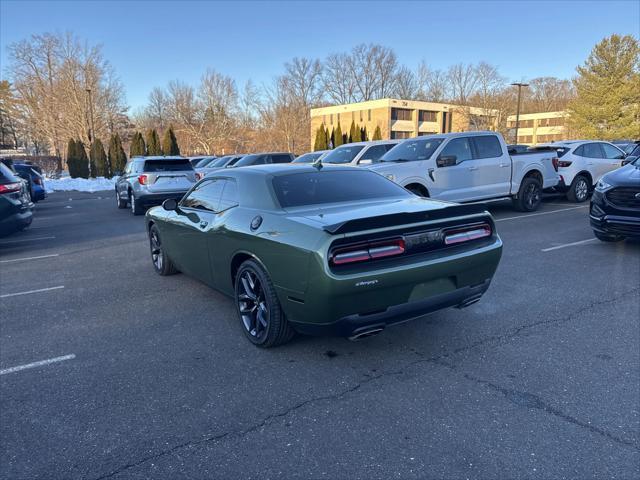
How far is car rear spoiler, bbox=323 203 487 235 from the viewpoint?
3182mm

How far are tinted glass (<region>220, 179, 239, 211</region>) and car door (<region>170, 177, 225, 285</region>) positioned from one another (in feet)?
0.27

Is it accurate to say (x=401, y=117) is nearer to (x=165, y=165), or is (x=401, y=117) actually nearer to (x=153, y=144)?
(x=153, y=144)

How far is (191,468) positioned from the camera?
247 centimetres

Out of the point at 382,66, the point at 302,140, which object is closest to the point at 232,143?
the point at 302,140

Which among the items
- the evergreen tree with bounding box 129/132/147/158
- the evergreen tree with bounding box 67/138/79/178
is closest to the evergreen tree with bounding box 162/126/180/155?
the evergreen tree with bounding box 129/132/147/158

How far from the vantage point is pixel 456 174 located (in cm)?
1014

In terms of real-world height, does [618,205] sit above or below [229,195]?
below

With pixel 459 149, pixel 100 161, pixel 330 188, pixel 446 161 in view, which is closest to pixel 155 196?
pixel 446 161

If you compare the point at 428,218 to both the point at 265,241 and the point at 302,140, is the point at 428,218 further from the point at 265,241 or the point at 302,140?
the point at 302,140

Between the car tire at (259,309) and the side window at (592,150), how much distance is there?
41.8ft

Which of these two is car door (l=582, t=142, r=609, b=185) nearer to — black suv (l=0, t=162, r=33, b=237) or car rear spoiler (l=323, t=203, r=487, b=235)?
car rear spoiler (l=323, t=203, r=487, b=235)

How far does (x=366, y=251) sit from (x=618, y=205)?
18.8 ft

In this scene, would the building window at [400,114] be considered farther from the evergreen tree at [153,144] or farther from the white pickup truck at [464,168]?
the white pickup truck at [464,168]

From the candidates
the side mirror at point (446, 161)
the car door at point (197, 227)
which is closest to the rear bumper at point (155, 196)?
the side mirror at point (446, 161)
